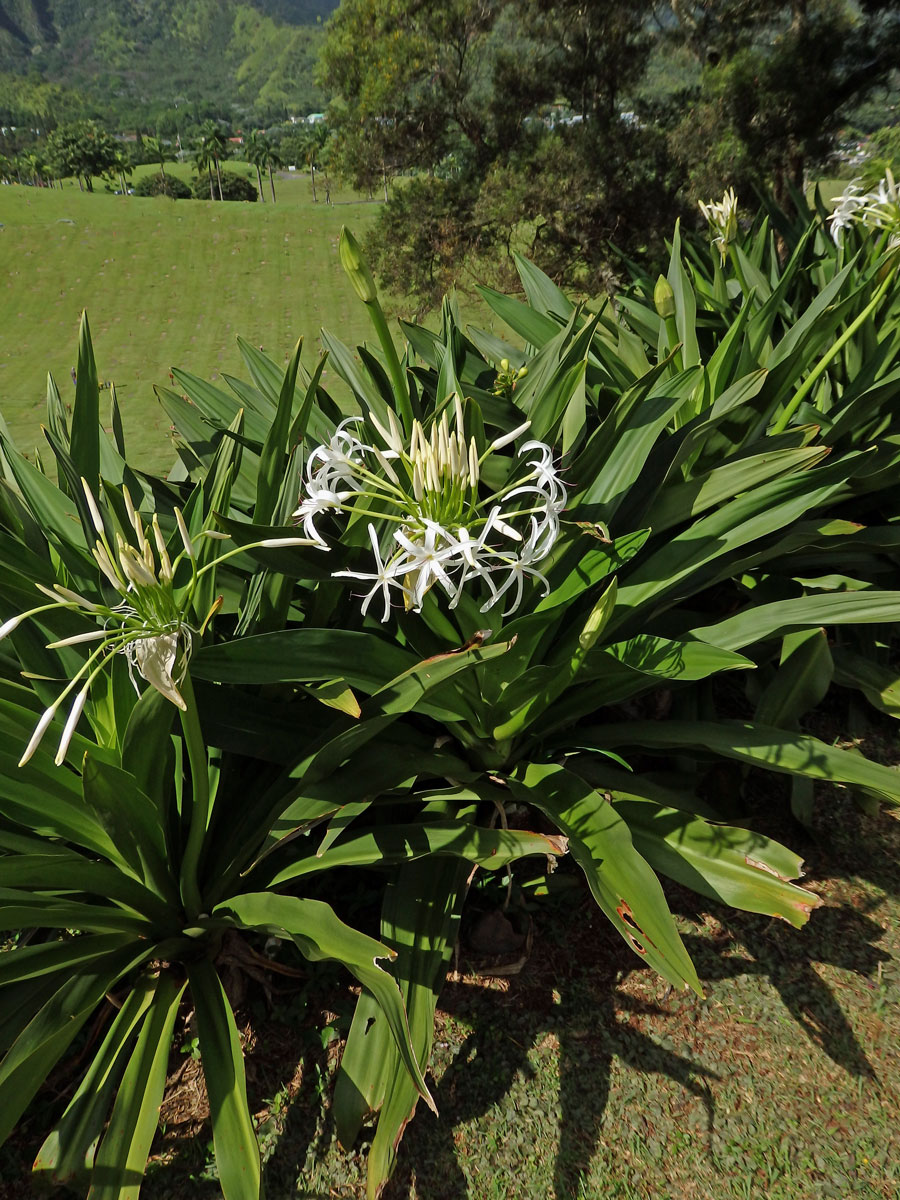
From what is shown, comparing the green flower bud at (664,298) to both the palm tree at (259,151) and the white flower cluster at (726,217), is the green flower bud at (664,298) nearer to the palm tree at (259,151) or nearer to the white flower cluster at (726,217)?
the white flower cluster at (726,217)

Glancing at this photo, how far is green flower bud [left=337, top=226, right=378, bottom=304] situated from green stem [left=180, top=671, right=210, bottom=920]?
0.95 meters

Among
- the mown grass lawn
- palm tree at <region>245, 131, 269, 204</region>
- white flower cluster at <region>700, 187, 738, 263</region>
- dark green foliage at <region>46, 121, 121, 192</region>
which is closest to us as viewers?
the mown grass lawn

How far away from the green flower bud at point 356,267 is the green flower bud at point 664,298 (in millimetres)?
967

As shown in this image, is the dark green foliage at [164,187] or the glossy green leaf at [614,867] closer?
the glossy green leaf at [614,867]

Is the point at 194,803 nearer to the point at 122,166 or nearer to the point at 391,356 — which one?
the point at 391,356

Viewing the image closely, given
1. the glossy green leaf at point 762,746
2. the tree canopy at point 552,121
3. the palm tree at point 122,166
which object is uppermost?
the palm tree at point 122,166

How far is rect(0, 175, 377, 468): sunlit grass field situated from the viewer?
14.3 meters

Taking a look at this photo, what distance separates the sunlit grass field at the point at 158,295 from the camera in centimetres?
1427

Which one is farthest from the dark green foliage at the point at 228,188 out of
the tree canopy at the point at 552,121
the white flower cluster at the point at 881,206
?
the white flower cluster at the point at 881,206

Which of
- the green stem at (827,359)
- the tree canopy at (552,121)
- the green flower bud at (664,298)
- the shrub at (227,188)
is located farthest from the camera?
the shrub at (227,188)

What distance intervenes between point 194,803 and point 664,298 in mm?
1881

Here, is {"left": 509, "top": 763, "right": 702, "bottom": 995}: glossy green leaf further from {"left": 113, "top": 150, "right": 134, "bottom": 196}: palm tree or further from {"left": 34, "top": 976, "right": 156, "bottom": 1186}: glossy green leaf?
{"left": 113, "top": 150, "right": 134, "bottom": 196}: palm tree

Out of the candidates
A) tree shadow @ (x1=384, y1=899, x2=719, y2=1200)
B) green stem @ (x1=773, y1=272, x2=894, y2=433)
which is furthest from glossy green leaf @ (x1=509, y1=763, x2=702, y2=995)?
green stem @ (x1=773, y1=272, x2=894, y2=433)

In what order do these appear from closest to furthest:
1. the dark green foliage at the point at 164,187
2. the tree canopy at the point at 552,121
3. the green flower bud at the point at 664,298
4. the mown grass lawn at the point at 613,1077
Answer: the mown grass lawn at the point at 613,1077
the green flower bud at the point at 664,298
the tree canopy at the point at 552,121
the dark green foliage at the point at 164,187
